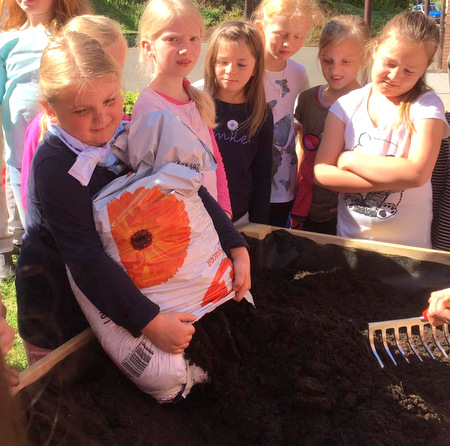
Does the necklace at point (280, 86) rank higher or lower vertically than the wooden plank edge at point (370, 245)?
higher

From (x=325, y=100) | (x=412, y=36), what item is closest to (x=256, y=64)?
(x=325, y=100)

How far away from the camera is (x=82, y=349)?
186 cm

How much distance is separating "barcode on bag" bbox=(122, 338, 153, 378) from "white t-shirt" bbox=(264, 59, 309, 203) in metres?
1.62

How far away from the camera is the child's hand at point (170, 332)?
66.0 inches

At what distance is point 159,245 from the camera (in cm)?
172

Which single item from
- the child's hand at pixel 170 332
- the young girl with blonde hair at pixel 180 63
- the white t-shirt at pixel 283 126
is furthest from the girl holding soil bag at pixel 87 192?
the white t-shirt at pixel 283 126

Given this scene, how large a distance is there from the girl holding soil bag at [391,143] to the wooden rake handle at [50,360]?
49.2 inches

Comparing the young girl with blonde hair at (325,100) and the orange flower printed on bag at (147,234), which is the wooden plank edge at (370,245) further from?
the orange flower printed on bag at (147,234)

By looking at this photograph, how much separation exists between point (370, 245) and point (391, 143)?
440mm

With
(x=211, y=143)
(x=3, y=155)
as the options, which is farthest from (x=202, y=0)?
(x=211, y=143)

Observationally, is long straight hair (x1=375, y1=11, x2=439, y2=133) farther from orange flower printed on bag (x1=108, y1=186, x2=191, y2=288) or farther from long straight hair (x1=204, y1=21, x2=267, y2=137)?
orange flower printed on bag (x1=108, y1=186, x2=191, y2=288)

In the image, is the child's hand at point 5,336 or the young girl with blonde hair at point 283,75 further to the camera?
the young girl with blonde hair at point 283,75

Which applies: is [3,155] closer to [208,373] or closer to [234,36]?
[234,36]

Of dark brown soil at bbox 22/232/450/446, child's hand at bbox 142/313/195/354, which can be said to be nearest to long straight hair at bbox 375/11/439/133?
dark brown soil at bbox 22/232/450/446
